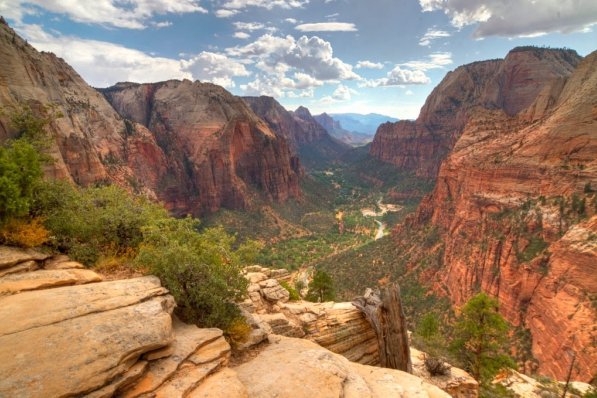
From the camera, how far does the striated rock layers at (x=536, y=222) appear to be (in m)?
33.9

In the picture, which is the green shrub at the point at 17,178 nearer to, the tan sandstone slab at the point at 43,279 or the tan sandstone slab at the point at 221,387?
the tan sandstone slab at the point at 43,279

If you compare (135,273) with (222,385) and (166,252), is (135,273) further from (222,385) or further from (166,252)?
(222,385)

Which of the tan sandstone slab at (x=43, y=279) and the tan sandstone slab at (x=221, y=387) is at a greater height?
the tan sandstone slab at (x=43, y=279)

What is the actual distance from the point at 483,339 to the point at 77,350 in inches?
1042

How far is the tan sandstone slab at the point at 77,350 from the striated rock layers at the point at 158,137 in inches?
2085

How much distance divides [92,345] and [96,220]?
7663 mm

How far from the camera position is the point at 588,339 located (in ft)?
99.7

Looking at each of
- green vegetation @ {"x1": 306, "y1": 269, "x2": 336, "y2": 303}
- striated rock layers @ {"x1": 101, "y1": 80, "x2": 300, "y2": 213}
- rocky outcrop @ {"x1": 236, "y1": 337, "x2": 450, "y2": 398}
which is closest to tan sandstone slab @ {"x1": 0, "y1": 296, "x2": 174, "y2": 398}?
rocky outcrop @ {"x1": 236, "y1": 337, "x2": 450, "y2": 398}

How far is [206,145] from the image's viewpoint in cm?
12144

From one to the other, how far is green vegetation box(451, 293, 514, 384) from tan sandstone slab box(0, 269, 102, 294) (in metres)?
25.2

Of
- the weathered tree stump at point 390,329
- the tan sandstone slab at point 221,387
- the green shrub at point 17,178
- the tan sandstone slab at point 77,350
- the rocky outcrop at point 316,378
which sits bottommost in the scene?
the weathered tree stump at point 390,329

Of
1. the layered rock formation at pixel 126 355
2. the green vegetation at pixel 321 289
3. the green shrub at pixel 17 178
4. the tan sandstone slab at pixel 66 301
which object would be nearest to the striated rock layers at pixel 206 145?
the green vegetation at pixel 321 289

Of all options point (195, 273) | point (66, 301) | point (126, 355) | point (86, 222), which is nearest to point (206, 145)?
point (86, 222)

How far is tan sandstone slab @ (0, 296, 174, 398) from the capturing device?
23.6ft
